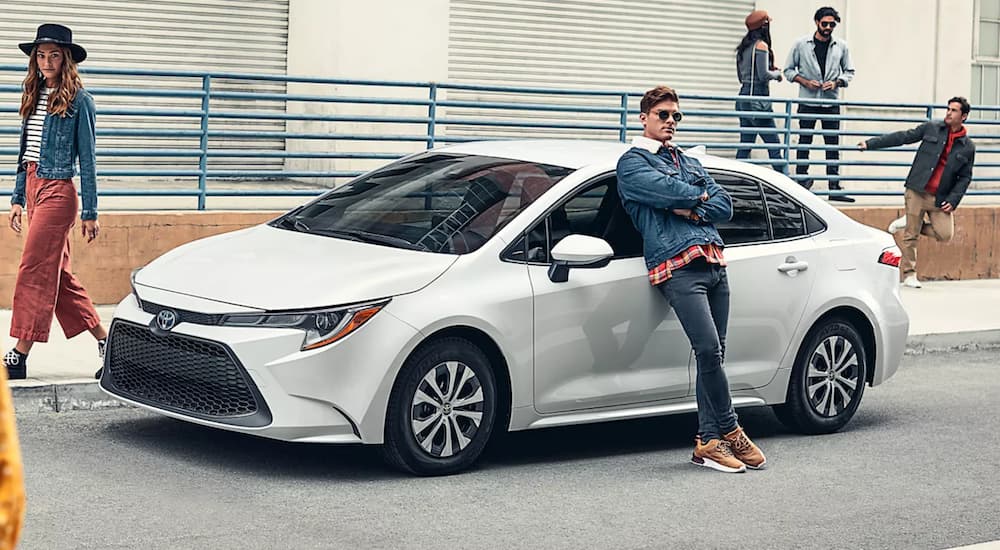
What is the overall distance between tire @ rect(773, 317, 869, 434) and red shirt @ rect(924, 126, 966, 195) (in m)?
7.04

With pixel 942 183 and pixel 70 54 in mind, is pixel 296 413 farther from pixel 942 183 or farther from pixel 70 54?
pixel 942 183

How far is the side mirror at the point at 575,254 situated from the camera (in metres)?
6.88

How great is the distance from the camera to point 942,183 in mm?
14836

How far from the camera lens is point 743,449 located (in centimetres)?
721

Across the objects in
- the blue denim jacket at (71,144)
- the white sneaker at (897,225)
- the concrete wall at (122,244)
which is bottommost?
the concrete wall at (122,244)

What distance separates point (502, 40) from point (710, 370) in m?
11.2

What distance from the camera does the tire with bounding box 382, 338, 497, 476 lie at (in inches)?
256

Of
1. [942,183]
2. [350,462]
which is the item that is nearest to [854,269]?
[350,462]

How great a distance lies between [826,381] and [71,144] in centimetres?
415

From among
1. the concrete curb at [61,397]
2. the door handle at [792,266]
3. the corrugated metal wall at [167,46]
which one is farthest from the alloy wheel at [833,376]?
the corrugated metal wall at [167,46]

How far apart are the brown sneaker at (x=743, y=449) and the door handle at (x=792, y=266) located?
1.02m

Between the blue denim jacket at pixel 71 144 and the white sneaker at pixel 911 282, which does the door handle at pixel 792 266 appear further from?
the white sneaker at pixel 911 282

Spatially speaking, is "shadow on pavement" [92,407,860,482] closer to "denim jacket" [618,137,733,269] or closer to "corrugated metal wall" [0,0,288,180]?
"denim jacket" [618,137,733,269]

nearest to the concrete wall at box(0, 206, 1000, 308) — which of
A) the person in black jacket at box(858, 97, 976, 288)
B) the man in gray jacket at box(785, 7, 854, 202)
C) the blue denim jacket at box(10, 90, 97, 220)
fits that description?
the blue denim jacket at box(10, 90, 97, 220)
